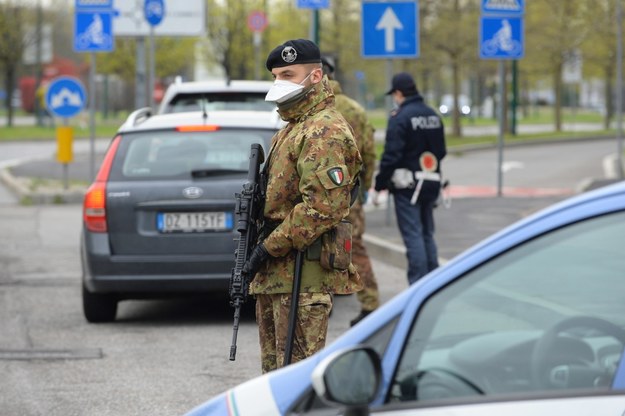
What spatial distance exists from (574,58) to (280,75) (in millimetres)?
43725

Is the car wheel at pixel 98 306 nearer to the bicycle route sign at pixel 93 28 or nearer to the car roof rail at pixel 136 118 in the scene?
the car roof rail at pixel 136 118

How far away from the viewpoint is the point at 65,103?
22625mm

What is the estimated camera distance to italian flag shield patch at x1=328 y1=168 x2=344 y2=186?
531 centimetres

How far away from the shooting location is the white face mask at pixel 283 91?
540cm

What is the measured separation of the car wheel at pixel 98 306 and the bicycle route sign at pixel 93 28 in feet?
40.3

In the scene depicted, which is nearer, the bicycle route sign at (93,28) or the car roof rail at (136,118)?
the car roof rail at (136,118)

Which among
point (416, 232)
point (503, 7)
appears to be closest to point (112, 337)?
point (416, 232)

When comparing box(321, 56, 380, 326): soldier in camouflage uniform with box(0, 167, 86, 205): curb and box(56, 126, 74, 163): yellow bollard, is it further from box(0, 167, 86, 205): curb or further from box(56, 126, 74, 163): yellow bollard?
box(56, 126, 74, 163): yellow bollard

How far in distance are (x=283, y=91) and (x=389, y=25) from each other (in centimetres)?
1092

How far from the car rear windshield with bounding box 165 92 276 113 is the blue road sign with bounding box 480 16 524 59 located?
7.42 m

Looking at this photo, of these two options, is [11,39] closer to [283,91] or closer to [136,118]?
[136,118]

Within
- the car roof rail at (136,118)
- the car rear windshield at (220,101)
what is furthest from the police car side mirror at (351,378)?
the car rear windshield at (220,101)

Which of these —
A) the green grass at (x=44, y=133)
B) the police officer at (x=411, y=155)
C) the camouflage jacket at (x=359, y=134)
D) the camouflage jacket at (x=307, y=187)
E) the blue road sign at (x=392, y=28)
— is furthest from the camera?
the green grass at (x=44, y=133)

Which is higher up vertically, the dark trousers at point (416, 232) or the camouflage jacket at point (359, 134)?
the camouflage jacket at point (359, 134)
